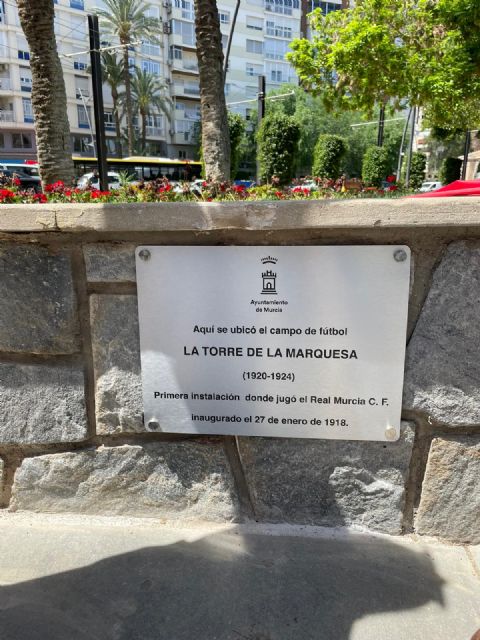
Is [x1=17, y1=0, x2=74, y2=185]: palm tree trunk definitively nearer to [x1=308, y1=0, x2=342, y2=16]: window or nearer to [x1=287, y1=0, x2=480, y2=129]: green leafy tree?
[x1=287, y1=0, x2=480, y2=129]: green leafy tree

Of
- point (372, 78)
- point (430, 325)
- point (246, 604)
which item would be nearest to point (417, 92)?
point (372, 78)

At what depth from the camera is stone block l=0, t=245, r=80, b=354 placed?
72.5 inches

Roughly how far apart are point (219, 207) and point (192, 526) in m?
1.23

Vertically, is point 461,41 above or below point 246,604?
above

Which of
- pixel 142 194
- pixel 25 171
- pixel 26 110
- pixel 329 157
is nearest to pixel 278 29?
pixel 26 110

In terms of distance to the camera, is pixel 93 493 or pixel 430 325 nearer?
pixel 430 325

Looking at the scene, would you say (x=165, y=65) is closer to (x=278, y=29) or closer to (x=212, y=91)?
(x=278, y=29)

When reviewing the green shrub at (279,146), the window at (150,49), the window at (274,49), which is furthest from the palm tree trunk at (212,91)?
the window at (274,49)

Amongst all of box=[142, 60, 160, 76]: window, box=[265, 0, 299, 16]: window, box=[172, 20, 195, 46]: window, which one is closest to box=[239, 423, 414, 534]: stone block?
box=[142, 60, 160, 76]: window

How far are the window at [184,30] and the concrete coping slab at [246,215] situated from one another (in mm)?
63684

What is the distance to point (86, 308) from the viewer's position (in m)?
1.89

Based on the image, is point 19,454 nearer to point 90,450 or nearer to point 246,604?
point 90,450

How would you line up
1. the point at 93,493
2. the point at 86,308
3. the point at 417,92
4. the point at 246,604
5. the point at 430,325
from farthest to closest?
1. the point at 417,92
2. the point at 93,493
3. the point at 86,308
4. the point at 430,325
5. the point at 246,604

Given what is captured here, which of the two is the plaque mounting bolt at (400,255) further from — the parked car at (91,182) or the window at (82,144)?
the window at (82,144)
